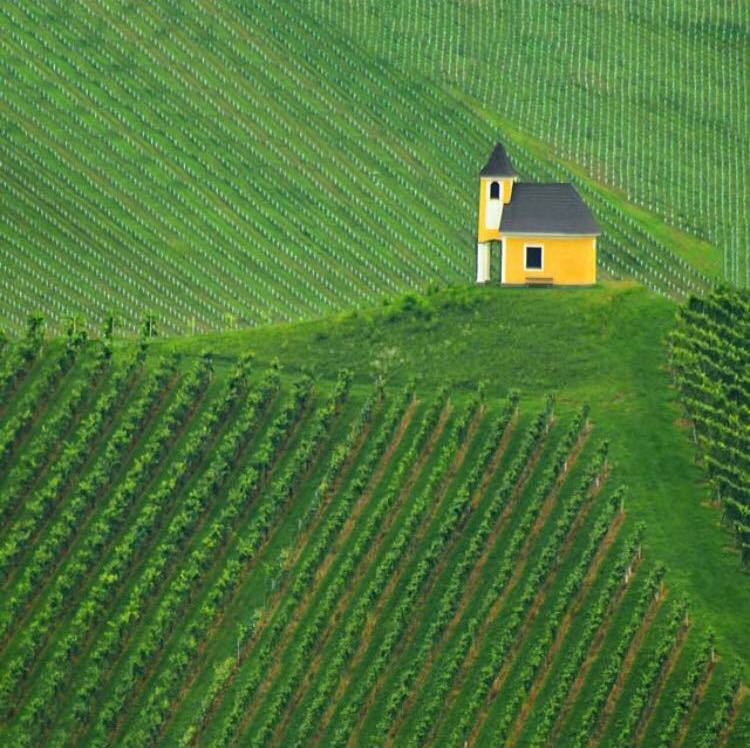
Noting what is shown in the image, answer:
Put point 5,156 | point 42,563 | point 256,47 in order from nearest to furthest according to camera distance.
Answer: point 42,563 < point 5,156 < point 256,47

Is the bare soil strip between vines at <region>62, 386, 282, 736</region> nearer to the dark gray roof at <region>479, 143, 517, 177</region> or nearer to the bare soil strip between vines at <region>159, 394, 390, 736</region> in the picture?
the bare soil strip between vines at <region>159, 394, 390, 736</region>

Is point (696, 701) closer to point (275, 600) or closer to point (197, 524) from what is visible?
point (275, 600)

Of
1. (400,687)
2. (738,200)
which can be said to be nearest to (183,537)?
(400,687)

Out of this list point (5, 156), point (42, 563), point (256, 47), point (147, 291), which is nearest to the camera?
point (42, 563)

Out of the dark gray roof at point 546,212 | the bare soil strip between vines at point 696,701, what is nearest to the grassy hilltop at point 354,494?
the bare soil strip between vines at point 696,701

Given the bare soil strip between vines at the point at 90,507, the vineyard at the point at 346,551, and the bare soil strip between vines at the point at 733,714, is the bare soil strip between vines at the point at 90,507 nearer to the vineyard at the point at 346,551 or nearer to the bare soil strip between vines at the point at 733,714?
the vineyard at the point at 346,551

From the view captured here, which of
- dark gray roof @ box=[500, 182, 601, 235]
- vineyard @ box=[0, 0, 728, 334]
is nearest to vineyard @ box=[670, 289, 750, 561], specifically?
dark gray roof @ box=[500, 182, 601, 235]

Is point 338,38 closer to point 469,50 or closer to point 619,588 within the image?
point 469,50
